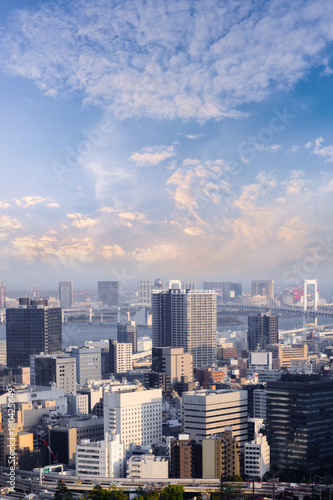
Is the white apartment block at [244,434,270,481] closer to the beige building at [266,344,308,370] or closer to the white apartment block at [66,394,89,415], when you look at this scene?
the white apartment block at [66,394,89,415]

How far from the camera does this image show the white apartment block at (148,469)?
262 inches

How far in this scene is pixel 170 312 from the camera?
19906mm

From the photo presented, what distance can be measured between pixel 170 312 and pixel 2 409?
11.2 m

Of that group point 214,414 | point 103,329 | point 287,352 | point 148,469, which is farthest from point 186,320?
point 148,469

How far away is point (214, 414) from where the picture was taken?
299 inches

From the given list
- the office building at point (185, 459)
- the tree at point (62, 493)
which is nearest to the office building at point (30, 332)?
the office building at point (185, 459)

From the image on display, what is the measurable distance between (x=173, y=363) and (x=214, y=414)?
5826mm

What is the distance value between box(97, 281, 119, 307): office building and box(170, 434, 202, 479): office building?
15057 mm

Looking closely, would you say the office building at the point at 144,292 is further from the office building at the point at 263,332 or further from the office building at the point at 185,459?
the office building at the point at 185,459

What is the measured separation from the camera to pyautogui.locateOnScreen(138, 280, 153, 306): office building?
24745mm

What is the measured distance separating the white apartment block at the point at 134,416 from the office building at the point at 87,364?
21.5 feet

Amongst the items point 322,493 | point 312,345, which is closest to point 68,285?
point 312,345

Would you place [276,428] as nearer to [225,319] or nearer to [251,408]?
[251,408]

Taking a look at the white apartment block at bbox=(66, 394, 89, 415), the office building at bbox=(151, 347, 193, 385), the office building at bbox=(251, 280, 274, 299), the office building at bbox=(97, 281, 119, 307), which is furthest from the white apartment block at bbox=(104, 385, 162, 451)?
the office building at bbox=(251, 280, 274, 299)
